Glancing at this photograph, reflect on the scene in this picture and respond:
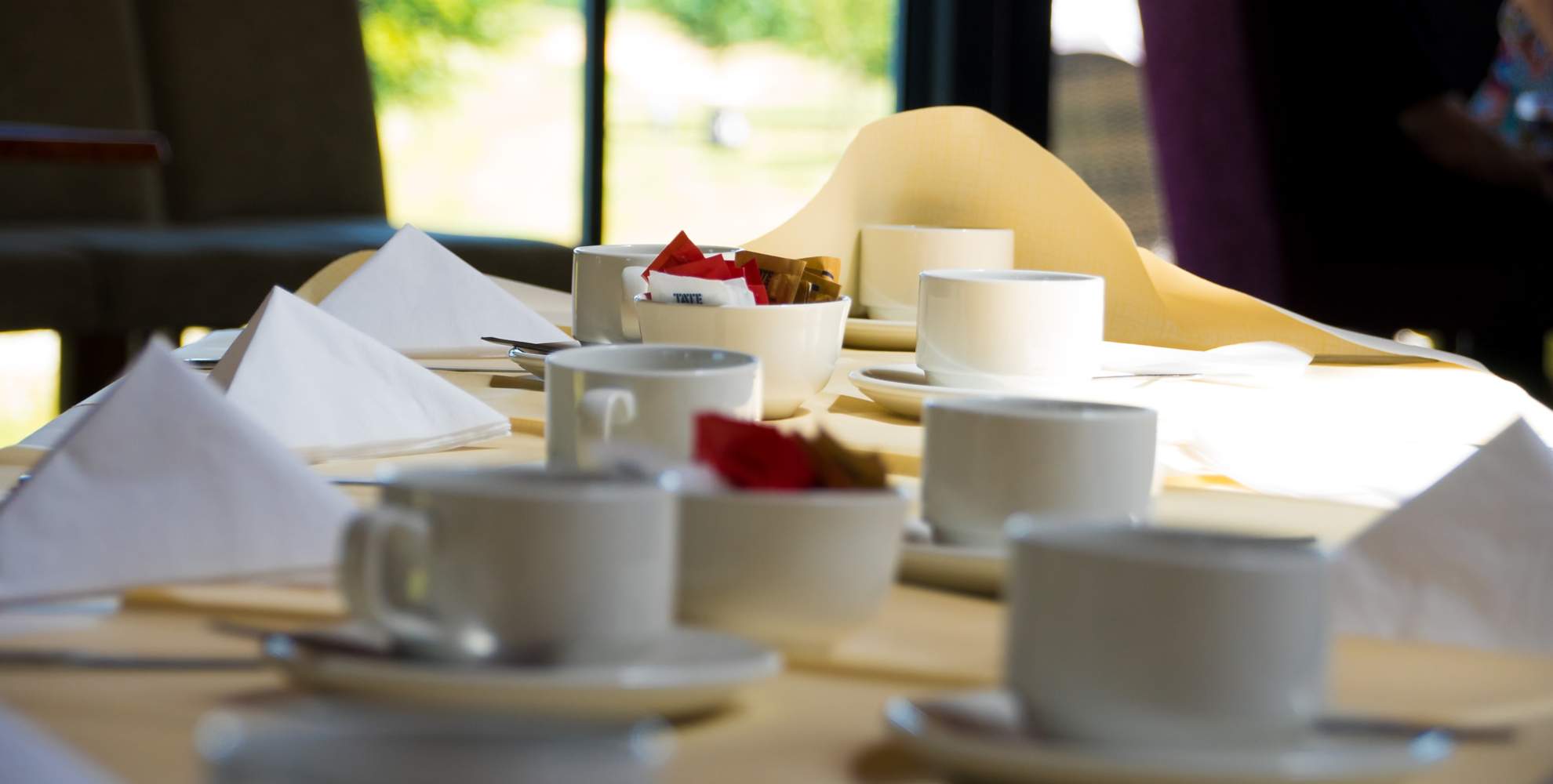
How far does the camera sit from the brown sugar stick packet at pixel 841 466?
1.57 ft

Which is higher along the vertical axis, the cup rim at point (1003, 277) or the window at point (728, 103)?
the window at point (728, 103)

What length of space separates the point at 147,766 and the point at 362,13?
384cm

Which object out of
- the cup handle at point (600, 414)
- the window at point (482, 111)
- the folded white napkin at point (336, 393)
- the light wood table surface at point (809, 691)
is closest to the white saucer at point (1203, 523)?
the light wood table surface at point (809, 691)

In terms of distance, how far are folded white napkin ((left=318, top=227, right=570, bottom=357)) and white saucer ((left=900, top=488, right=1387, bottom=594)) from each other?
0.54 m

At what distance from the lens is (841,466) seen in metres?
0.48

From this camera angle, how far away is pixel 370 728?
0.95 feet

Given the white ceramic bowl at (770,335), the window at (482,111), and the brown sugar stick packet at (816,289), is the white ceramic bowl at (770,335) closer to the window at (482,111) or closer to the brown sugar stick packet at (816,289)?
the brown sugar stick packet at (816,289)

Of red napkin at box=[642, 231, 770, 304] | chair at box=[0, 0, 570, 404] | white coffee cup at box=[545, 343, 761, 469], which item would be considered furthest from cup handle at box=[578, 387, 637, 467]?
chair at box=[0, 0, 570, 404]

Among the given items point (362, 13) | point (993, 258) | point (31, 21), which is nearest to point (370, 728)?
point (993, 258)

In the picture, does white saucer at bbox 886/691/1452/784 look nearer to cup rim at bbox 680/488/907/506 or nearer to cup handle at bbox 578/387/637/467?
cup rim at bbox 680/488/907/506

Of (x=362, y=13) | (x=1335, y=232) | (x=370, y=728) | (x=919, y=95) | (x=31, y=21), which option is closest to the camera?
(x=370, y=728)

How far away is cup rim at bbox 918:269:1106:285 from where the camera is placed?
36.4 inches

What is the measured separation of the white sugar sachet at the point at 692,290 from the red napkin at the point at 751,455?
396mm

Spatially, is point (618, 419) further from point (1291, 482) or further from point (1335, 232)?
point (1335, 232)
